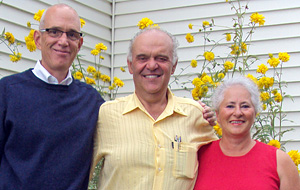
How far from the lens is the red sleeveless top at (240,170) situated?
102 inches

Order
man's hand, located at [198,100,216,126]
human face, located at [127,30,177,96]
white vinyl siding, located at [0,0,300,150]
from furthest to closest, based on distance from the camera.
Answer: white vinyl siding, located at [0,0,300,150], man's hand, located at [198,100,216,126], human face, located at [127,30,177,96]

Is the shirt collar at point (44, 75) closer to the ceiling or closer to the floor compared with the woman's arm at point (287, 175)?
closer to the ceiling

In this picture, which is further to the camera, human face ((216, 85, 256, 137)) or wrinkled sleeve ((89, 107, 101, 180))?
wrinkled sleeve ((89, 107, 101, 180))

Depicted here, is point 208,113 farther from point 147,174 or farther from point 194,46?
point 194,46

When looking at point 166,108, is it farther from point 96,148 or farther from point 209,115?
point 96,148

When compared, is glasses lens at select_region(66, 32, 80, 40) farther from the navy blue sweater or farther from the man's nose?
the man's nose

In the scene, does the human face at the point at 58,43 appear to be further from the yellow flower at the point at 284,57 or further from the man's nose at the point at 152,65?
the yellow flower at the point at 284,57

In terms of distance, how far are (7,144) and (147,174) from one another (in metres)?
0.79

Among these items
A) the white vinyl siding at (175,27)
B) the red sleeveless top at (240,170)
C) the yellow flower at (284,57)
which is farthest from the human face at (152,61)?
the white vinyl siding at (175,27)

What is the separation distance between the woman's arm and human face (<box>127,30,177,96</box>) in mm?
821

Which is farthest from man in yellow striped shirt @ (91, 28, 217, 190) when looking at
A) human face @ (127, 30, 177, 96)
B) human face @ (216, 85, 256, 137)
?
human face @ (216, 85, 256, 137)

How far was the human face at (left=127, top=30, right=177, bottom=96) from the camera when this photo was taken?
2809 mm

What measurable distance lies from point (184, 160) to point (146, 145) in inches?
9.5

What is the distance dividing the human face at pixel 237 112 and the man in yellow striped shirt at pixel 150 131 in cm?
22
